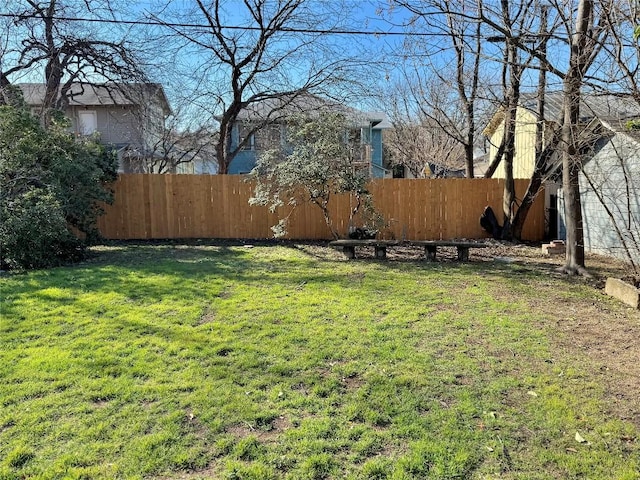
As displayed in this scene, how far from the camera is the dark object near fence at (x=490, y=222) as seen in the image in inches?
422

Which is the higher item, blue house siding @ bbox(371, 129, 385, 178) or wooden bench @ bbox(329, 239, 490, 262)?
blue house siding @ bbox(371, 129, 385, 178)

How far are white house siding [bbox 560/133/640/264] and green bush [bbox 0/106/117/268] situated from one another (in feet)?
28.4

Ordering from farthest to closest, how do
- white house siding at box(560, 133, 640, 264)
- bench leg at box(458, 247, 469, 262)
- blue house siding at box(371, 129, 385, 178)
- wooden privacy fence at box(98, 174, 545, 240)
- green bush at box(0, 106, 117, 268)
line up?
1. blue house siding at box(371, 129, 385, 178)
2. wooden privacy fence at box(98, 174, 545, 240)
3. bench leg at box(458, 247, 469, 262)
4. white house siding at box(560, 133, 640, 264)
5. green bush at box(0, 106, 117, 268)

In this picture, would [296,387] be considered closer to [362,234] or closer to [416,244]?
[416,244]

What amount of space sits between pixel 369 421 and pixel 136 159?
20.4 metres

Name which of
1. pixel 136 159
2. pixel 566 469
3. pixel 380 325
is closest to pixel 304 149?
pixel 380 325

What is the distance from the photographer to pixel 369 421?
103 inches

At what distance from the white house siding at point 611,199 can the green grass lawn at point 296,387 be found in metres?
2.99

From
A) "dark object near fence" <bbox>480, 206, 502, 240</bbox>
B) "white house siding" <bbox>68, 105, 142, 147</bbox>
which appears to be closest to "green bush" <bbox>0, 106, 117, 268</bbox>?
"dark object near fence" <bbox>480, 206, 502, 240</bbox>

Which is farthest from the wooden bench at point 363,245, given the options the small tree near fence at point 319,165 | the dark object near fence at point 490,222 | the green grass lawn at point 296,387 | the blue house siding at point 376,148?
the blue house siding at point 376,148

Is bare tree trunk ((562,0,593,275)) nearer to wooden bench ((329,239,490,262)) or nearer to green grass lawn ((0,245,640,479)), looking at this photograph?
green grass lawn ((0,245,640,479))

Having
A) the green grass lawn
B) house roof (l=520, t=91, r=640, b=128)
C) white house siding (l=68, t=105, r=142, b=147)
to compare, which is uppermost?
white house siding (l=68, t=105, r=142, b=147)

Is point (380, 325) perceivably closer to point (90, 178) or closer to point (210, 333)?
point (210, 333)

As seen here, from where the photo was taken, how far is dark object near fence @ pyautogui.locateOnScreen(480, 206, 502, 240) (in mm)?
10727
